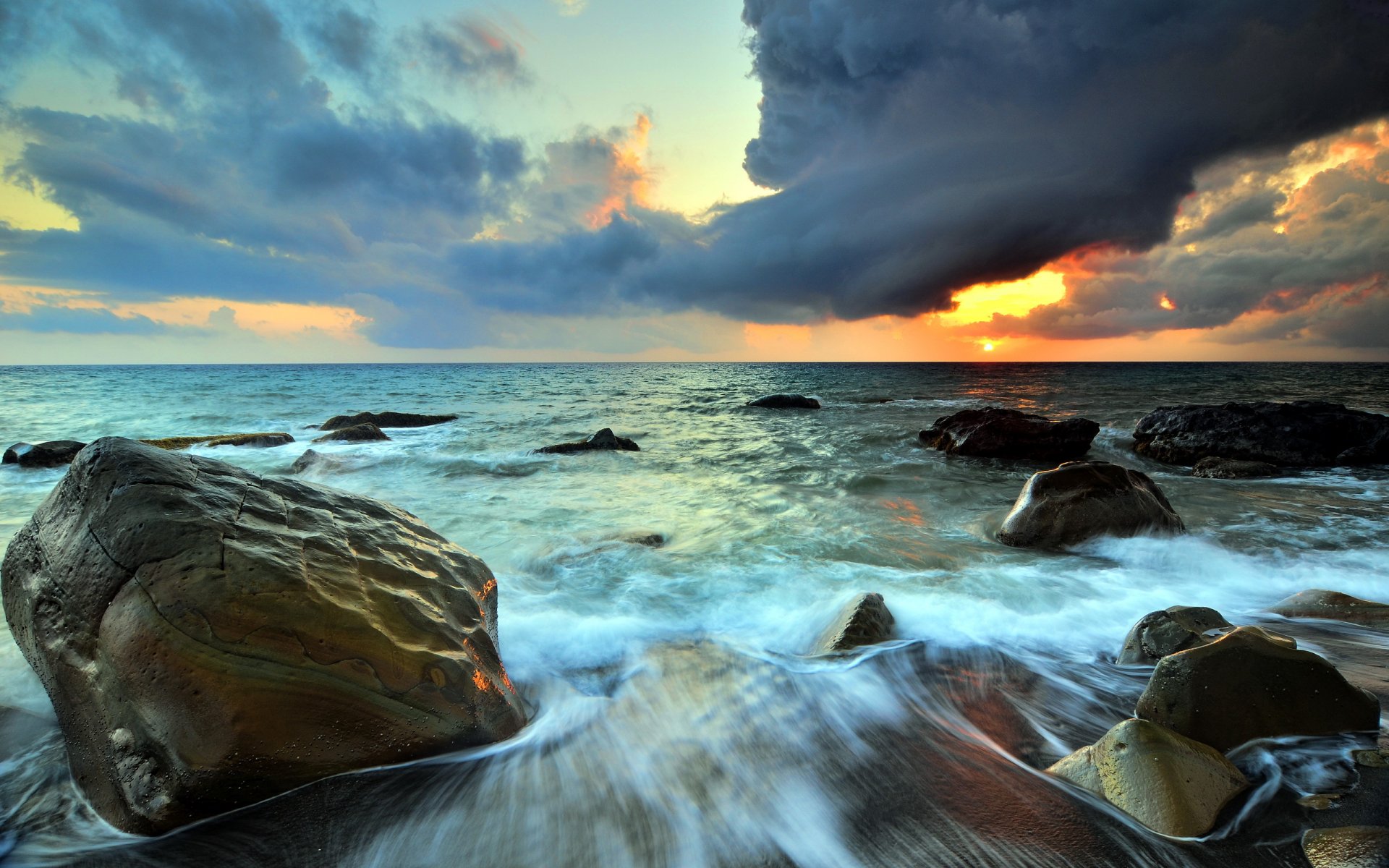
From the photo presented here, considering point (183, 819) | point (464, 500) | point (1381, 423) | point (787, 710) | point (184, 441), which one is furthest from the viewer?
point (184, 441)

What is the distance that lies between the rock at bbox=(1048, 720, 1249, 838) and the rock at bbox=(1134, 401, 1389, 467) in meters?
11.3

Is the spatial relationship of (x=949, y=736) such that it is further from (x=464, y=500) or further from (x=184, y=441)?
(x=184, y=441)

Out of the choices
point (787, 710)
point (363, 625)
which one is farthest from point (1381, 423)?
point (363, 625)

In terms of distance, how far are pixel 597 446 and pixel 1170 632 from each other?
11.0 meters

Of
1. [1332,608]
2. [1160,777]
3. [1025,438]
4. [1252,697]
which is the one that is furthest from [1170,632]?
[1025,438]

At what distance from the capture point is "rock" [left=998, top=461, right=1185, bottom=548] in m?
5.65

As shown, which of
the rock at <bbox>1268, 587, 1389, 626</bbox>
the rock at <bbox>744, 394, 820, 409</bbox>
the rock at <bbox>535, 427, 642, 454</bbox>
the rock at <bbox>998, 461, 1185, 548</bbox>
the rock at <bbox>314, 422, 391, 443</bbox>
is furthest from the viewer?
the rock at <bbox>744, 394, 820, 409</bbox>

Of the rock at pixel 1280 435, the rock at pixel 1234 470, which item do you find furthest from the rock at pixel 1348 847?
the rock at pixel 1280 435

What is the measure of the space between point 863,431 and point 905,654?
13.3 m

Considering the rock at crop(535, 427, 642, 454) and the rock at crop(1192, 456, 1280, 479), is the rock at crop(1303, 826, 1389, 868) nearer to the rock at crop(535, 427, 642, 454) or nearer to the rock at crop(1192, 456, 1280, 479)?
the rock at crop(1192, 456, 1280, 479)

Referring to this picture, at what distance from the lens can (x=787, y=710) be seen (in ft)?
10.1

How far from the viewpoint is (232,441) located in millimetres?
12883

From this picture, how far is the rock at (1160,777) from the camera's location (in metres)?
2.03

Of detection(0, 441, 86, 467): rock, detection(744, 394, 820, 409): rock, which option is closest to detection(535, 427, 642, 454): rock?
detection(0, 441, 86, 467): rock
